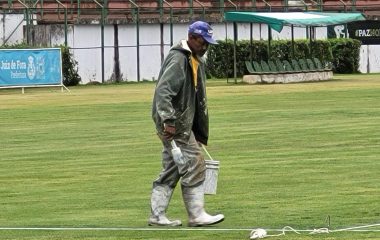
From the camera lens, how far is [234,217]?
1307cm

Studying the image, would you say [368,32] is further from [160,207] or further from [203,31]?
Answer: [203,31]

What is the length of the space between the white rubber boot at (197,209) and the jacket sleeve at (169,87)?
680 mm

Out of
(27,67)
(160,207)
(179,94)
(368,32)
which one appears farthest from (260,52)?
(179,94)

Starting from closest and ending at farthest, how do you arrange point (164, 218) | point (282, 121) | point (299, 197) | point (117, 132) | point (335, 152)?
point (164, 218)
point (299, 197)
point (335, 152)
point (117, 132)
point (282, 121)

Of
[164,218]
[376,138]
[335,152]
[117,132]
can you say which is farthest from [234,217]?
[117,132]

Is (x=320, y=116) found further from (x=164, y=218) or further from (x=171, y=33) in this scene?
(x=171, y=33)

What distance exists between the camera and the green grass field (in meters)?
12.9

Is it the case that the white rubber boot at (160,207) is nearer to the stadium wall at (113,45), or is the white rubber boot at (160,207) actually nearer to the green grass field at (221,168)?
the green grass field at (221,168)

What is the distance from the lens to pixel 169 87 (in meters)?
12.2

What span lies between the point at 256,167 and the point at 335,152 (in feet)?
7.47

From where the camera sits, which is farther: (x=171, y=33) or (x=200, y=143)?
(x=171, y=33)

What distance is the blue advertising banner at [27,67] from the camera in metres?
45.0

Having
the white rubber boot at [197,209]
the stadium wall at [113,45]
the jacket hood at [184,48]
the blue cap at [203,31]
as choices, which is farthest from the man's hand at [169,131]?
the stadium wall at [113,45]

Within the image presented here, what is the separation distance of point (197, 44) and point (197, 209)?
151cm
